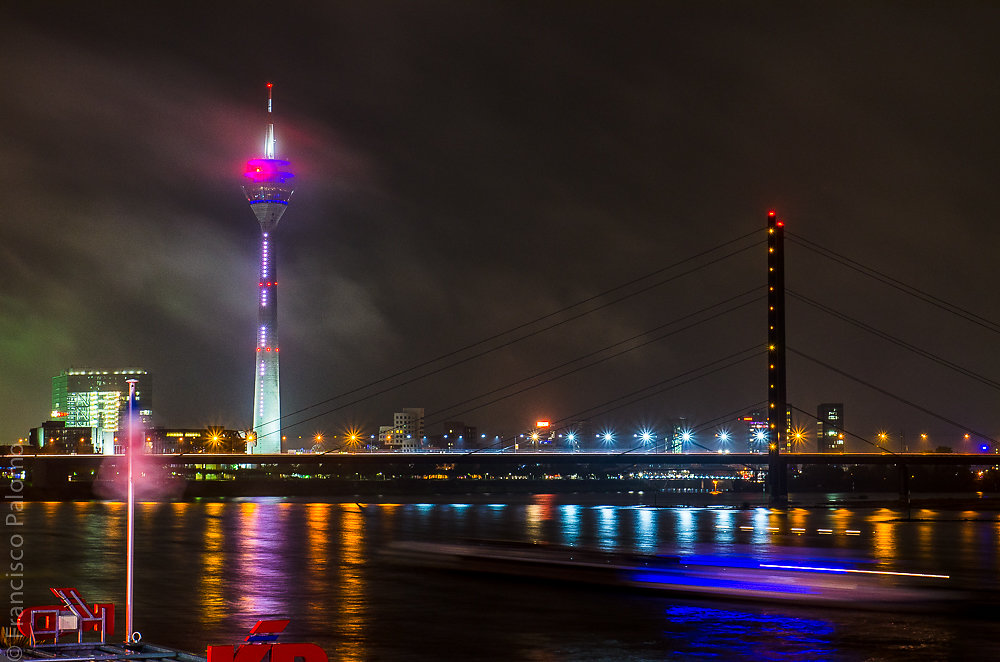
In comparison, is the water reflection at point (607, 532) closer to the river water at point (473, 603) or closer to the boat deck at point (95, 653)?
the river water at point (473, 603)

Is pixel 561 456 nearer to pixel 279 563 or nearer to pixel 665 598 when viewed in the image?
pixel 279 563

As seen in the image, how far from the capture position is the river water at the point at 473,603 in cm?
2175

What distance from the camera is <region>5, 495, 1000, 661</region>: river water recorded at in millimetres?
21750

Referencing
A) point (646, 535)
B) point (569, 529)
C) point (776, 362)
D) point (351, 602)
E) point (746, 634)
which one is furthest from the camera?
point (776, 362)

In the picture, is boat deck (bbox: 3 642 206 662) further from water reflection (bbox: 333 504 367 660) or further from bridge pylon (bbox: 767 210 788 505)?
bridge pylon (bbox: 767 210 788 505)

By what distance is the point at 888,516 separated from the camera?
9100cm

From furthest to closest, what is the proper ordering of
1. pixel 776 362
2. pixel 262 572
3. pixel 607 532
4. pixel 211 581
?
pixel 776 362 → pixel 607 532 → pixel 262 572 → pixel 211 581

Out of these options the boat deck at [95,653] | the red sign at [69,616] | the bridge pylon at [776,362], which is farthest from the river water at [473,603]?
the bridge pylon at [776,362]

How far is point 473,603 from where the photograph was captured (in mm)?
28922

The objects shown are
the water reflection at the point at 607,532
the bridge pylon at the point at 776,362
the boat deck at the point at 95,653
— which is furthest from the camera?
the bridge pylon at the point at 776,362

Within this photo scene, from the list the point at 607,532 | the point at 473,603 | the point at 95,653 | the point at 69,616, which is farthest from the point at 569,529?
the point at 69,616

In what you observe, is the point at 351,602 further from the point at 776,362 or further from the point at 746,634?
the point at 776,362

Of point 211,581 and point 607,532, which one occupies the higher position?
point 211,581

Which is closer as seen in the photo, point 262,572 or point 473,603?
point 473,603
